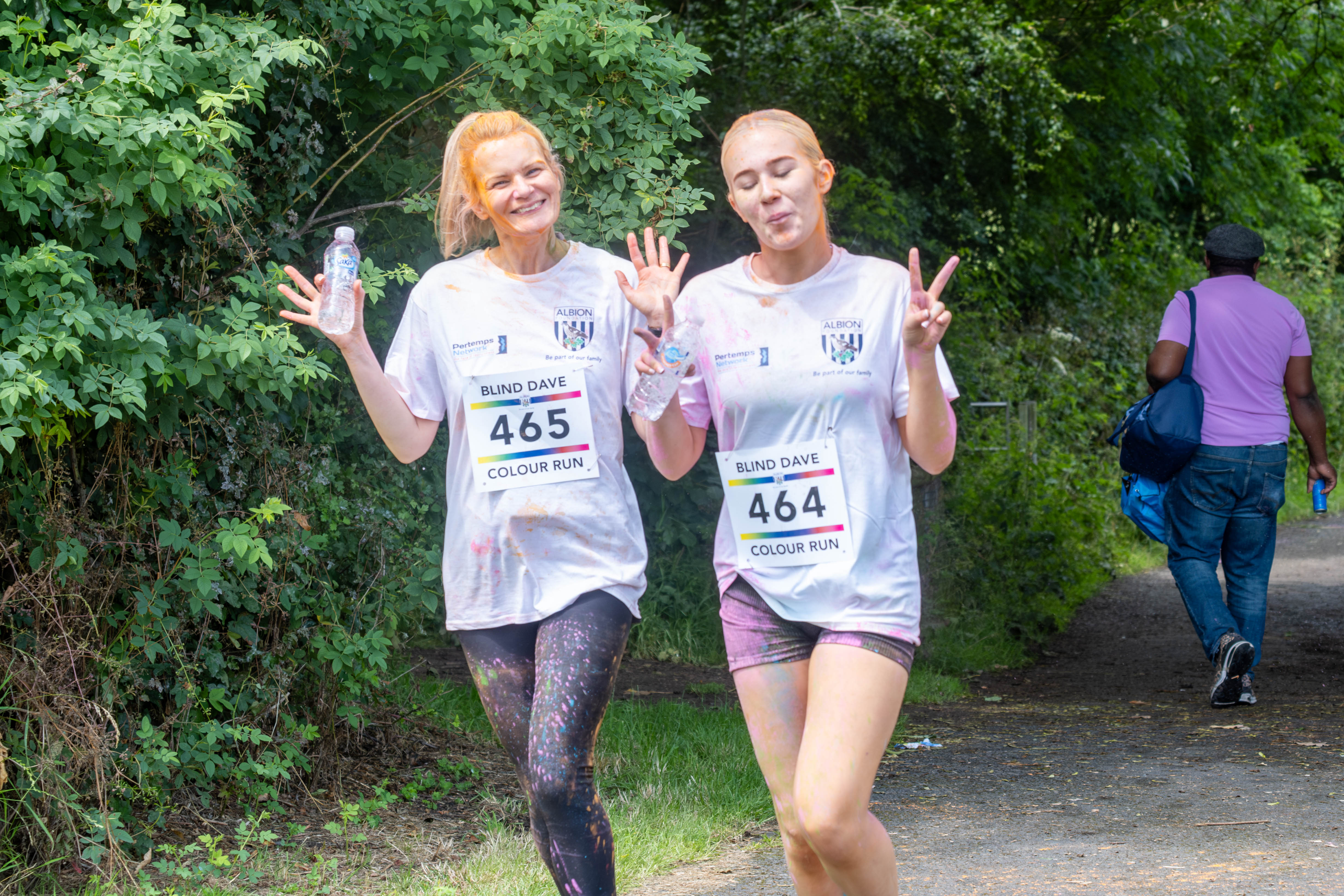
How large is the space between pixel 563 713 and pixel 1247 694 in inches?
189

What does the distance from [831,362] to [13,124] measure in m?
2.30

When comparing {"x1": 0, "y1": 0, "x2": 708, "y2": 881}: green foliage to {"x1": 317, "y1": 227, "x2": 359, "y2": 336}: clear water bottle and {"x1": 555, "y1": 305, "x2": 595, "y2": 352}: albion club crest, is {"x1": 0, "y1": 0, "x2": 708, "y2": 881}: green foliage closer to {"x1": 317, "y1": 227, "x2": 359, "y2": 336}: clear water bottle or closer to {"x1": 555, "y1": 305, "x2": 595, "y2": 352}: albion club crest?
{"x1": 317, "y1": 227, "x2": 359, "y2": 336}: clear water bottle

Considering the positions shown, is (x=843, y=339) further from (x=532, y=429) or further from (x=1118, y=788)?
(x=1118, y=788)

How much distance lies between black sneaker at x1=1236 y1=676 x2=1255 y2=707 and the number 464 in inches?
178

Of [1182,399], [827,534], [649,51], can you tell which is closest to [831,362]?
[827,534]

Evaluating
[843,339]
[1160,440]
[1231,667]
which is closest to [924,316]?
[843,339]

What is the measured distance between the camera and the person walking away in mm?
6496

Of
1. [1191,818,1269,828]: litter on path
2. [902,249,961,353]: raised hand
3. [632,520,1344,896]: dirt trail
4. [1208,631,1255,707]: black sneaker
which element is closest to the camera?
[902,249,961,353]: raised hand

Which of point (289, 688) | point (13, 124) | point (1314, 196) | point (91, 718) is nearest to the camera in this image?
point (13, 124)

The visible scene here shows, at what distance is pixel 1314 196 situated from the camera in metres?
20.3

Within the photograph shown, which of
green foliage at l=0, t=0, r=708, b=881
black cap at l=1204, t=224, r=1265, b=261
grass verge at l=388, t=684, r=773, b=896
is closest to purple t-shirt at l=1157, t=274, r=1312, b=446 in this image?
black cap at l=1204, t=224, r=1265, b=261

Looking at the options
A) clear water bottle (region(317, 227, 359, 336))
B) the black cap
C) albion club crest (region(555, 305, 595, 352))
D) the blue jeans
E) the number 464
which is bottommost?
the blue jeans

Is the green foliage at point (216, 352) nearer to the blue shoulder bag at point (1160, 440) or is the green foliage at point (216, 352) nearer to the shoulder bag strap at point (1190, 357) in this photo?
the blue shoulder bag at point (1160, 440)

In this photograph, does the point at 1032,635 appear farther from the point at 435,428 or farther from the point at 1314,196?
the point at 1314,196
